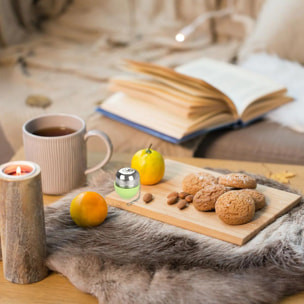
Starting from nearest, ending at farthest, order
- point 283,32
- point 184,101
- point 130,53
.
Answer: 1. point 184,101
2. point 283,32
3. point 130,53

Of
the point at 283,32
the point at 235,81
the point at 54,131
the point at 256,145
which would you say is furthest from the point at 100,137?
the point at 283,32

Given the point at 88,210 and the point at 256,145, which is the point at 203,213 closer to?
the point at 88,210

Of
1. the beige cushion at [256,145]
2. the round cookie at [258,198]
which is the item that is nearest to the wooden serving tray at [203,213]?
the round cookie at [258,198]

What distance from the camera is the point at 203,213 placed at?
2.64ft

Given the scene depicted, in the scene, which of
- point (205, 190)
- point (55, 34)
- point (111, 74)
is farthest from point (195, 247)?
point (55, 34)

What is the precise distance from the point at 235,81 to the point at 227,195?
2.23 feet

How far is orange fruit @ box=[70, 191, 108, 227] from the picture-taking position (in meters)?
0.79

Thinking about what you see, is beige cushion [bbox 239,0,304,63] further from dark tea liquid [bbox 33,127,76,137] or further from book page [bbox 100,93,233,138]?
dark tea liquid [bbox 33,127,76,137]

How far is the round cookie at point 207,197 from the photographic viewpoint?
800mm

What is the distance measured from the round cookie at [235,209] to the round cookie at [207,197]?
0.06ft

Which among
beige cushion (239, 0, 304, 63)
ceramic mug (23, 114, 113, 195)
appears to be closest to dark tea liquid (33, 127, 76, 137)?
ceramic mug (23, 114, 113, 195)

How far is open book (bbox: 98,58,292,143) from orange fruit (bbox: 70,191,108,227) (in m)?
0.40

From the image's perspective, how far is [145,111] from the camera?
1.26 m

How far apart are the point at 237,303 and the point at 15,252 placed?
0.30m
